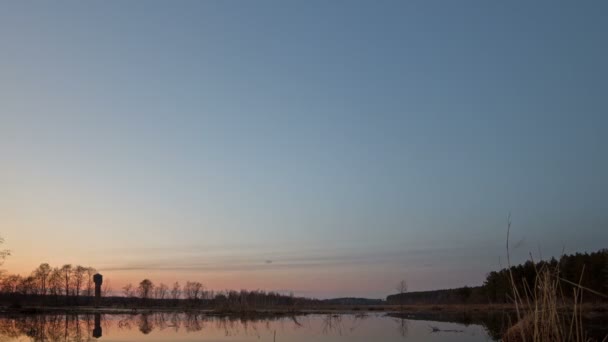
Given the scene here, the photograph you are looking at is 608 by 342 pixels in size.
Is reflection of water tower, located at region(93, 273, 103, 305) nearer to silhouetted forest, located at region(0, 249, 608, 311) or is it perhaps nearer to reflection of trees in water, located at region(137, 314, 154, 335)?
silhouetted forest, located at region(0, 249, 608, 311)

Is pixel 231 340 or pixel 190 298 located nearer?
pixel 231 340

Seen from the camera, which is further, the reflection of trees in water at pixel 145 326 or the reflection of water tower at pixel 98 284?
the reflection of water tower at pixel 98 284

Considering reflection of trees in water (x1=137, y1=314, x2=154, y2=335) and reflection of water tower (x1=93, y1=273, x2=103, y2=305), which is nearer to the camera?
reflection of trees in water (x1=137, y1=314, x2=154, y2=335)

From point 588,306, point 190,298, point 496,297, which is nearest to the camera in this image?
point 588,306

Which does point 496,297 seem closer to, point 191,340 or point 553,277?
point 191,340

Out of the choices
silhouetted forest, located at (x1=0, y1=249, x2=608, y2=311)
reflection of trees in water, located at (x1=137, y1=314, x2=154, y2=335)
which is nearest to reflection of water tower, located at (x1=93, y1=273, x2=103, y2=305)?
silhouetted forest, located at (x1=0, y1=249, x2=608, y2=311)

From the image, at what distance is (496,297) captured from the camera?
80312mm

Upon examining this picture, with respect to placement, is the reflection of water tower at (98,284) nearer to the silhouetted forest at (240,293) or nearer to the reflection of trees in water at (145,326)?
the silhouetted forest at (240,293)

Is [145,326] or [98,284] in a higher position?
[98,284]

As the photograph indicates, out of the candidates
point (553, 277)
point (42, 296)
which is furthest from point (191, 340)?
point (42, 296)

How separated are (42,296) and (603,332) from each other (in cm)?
10200

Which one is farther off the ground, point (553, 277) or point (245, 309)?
point (553, 277)

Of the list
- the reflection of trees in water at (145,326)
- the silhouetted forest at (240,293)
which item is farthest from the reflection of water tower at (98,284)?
the reflection of trees in water at (145,326)

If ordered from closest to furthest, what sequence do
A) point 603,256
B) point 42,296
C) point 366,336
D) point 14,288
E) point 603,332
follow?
1. point 603,332
2. point 366,336
3. point 603,256
4. point 42,296
5. point 14,288
